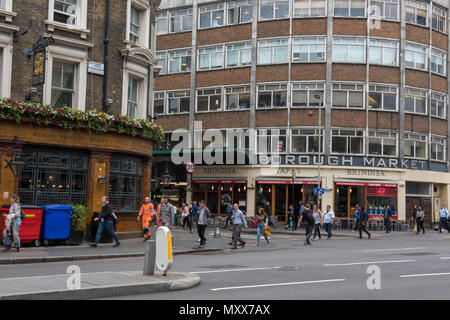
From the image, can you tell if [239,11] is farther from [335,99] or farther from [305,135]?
[305,135]

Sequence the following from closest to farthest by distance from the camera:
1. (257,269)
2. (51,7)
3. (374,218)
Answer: (257,269) → (51,7) → (374,218)

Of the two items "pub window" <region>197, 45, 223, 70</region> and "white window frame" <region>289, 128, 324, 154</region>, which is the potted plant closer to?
"white window frame" <region>289, 128, 324, 154</region>

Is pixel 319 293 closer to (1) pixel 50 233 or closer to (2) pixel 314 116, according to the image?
(1) pixel 50 233

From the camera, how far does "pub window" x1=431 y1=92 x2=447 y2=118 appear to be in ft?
136

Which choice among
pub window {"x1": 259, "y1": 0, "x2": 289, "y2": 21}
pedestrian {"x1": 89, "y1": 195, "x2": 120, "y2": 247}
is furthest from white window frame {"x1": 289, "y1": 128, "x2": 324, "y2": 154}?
pedestrian {"x1": 89, "y1": 195, "x2": 120, "y2": 247}

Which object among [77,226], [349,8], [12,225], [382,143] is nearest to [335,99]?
[382,143]

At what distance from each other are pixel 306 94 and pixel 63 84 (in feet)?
71.6

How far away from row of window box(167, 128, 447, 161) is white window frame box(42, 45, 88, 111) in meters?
20.5

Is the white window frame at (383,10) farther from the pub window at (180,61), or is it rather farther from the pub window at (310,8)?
the pub window at (180,61)

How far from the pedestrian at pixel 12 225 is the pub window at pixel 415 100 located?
30.6m

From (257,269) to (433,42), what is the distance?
3386 centimetres

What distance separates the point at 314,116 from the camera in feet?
128

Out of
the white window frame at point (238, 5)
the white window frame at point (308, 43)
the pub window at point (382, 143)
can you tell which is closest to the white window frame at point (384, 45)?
the white window frame at point (308, 43)

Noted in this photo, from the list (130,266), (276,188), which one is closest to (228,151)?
(276,188)
